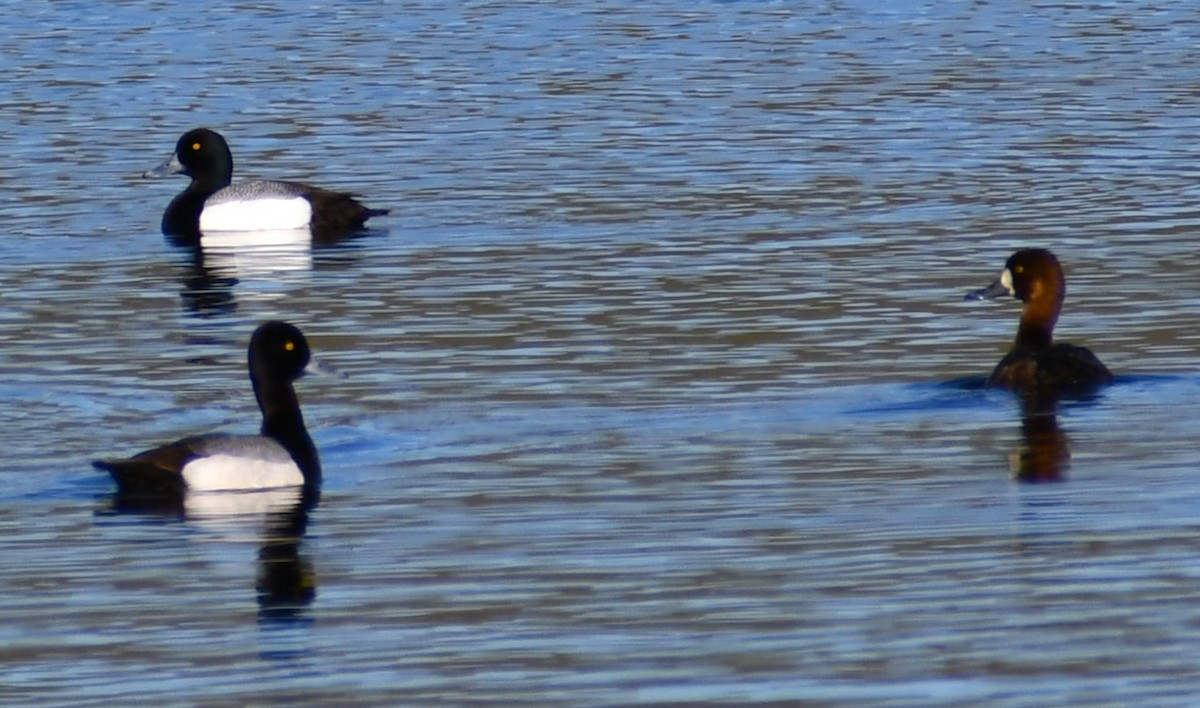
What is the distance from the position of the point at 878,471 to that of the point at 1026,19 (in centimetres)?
2324

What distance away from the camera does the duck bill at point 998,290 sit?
14.2 metres

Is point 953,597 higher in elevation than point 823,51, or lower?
higher

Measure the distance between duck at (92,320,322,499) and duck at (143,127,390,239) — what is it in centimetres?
775

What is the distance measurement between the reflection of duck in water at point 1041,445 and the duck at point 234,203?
8384 mm

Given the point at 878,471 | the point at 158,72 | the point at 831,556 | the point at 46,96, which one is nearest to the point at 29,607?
the point at 831,556

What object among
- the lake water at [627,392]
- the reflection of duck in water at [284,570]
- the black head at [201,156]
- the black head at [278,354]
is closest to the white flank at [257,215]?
the lake water at [627,392]

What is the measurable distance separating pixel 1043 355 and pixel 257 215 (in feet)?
32.0

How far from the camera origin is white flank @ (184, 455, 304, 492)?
37.5ft

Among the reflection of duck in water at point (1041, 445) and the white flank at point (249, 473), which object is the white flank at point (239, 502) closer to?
the white flank at point (249, 473)

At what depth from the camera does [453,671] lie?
825cm

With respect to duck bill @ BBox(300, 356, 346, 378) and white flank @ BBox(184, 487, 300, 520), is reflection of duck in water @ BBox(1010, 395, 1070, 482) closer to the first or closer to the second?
white flank @ BBox(184, 487, 300, 520)

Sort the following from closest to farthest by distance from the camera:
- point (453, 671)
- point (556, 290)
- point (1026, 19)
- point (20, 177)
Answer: point (453, 671) → point (556, 290) → point (20, 177) → point (1026, 19)

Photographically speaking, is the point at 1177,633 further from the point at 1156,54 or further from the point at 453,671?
the point at 1156,54

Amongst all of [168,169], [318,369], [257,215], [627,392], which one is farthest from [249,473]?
[168,169]
